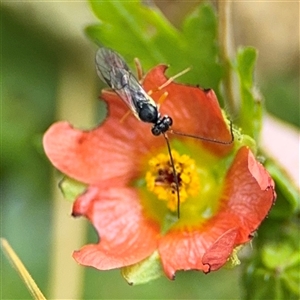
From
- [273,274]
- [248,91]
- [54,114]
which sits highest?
[54,114]

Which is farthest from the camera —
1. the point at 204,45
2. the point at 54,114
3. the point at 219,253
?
the point at 54,114

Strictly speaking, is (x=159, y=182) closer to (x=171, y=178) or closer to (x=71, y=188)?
(x=171, y=178)

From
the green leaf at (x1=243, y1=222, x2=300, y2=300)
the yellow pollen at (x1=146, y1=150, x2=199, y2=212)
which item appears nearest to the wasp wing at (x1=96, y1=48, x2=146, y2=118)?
the yellow pollen at (x1=146, y1=150, x2=199, y2=212)

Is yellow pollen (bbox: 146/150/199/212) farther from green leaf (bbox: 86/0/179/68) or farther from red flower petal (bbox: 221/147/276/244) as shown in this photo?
green leaf (bbox: 86/0/179/68)

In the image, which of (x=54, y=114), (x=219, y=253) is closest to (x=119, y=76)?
(x=219, y=253)

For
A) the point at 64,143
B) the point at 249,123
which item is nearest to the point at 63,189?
the point at 64,143

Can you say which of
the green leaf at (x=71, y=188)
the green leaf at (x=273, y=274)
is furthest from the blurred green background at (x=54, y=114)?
the green leaf at (x=71, y=188)
